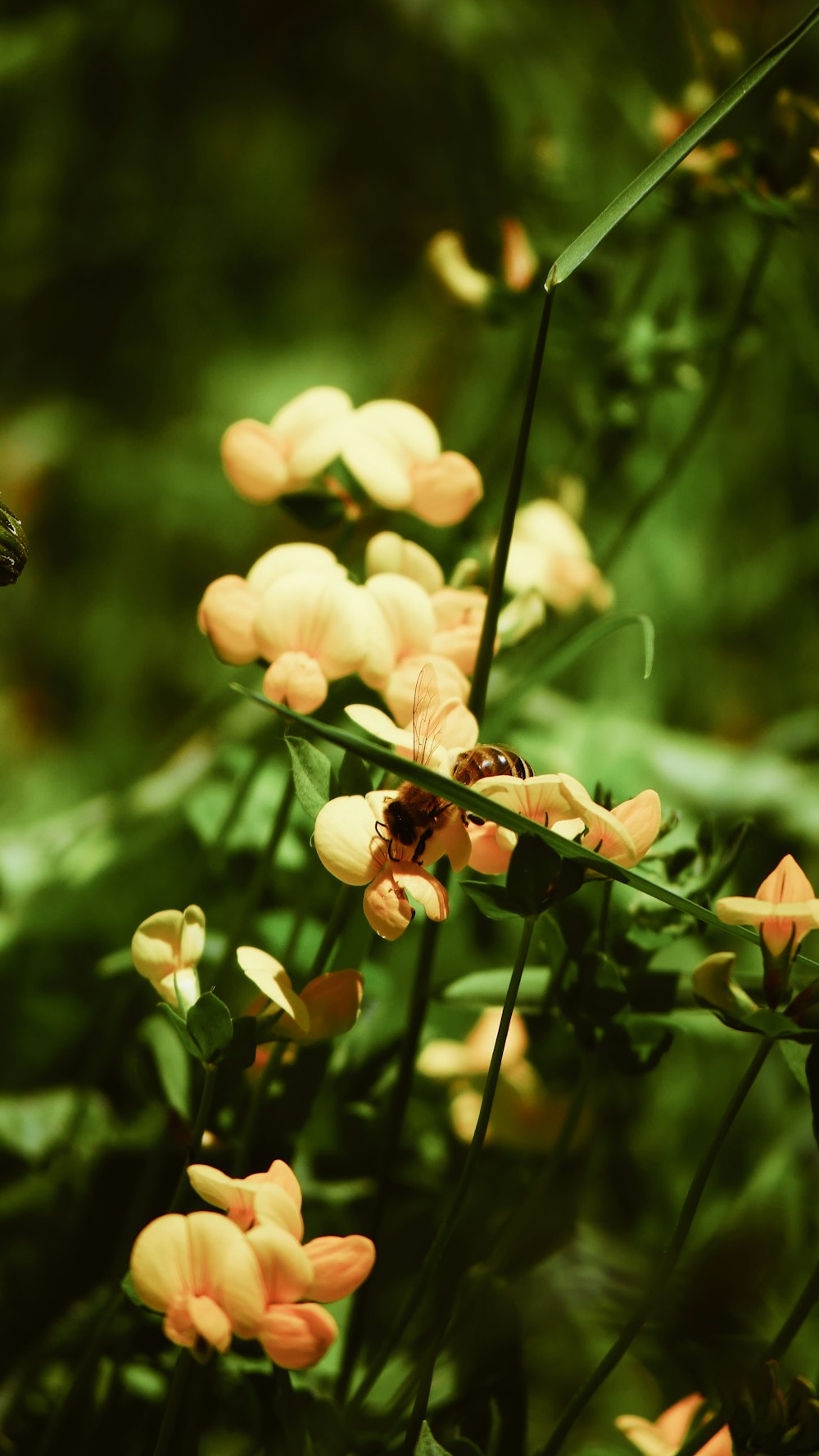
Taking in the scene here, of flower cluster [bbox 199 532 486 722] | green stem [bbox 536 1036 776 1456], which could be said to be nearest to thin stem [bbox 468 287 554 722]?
flower cluster [bbox 199 532 486 722]

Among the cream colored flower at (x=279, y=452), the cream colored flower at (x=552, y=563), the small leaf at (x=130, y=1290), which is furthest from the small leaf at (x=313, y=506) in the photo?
the small leaf at (x=130, y=1290)

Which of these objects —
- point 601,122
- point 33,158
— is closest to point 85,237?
point 33,158

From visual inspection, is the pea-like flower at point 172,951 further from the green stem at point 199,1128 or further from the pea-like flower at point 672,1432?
the pea-like flower at point 672,1432

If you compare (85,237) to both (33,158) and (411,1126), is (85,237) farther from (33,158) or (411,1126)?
(411,1126)

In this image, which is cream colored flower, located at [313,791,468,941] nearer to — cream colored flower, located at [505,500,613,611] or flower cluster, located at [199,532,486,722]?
flower cluster, located at [199,532,486,722]

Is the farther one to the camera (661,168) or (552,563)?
(552,563)

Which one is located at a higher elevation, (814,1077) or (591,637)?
(591,637)

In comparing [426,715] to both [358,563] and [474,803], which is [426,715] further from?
[358,563]

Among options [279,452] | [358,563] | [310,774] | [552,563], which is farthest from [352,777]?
[358,563]
